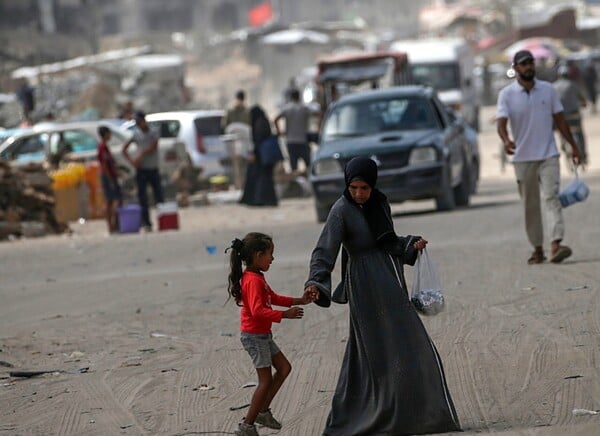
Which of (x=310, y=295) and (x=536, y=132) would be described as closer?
(x=310, y=295)

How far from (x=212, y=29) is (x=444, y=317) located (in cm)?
10400

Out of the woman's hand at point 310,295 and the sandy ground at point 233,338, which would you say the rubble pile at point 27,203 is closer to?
the sandy ground at point 233,338

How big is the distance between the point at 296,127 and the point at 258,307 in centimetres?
1863

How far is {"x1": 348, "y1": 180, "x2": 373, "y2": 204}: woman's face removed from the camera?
21.6ft

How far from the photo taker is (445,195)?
19.4 meters

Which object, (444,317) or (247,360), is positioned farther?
(444,317)

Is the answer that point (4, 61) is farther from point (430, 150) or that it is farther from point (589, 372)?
point (589, 372)

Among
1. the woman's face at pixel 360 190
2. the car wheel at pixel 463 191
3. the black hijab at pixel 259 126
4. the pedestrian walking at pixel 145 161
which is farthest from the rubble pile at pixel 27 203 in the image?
the woman's face at pixel 360 190

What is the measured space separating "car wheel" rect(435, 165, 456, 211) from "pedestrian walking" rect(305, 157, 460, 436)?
12326 mm

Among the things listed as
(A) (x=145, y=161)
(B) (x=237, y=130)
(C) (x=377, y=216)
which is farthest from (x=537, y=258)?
(B) (x=237, y=130)

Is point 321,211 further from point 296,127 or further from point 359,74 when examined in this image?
point 359,74

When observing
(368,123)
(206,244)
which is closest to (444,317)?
(206,244)

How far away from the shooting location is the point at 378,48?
221 feet

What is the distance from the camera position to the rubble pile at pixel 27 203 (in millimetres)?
21750
